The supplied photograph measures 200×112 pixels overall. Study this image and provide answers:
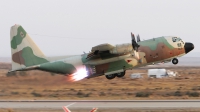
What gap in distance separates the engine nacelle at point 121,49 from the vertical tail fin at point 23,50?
8431 millimetres

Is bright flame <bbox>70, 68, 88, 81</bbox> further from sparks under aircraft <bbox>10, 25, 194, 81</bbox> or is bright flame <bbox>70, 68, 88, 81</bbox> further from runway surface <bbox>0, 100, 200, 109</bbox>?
runway surface <bbox>0, 100, 200, 109</bbox>

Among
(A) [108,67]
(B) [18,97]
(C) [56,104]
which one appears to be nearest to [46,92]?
(B) [18,97]

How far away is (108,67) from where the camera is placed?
38562 millimetres

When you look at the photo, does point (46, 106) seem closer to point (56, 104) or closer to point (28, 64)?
point (56, 104)

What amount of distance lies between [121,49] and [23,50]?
1185cm

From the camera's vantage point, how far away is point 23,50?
42.1m

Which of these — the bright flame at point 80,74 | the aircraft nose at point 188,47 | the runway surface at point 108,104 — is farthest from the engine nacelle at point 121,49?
the runway surface at point 108,104

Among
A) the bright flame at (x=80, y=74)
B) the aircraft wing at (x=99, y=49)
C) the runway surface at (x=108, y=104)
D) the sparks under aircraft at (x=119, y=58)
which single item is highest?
the aircraft wing at (x=99, y=49)

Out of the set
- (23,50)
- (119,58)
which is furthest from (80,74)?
(23,50)

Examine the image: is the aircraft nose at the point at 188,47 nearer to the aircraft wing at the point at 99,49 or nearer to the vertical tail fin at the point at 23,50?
the aircraft wing at the point at 99,49

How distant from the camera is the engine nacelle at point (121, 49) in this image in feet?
120

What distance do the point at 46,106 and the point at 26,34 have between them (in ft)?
34.2

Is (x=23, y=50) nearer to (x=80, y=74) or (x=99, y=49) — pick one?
(x=80, y=74)

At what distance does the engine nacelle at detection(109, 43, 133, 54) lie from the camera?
120ft
